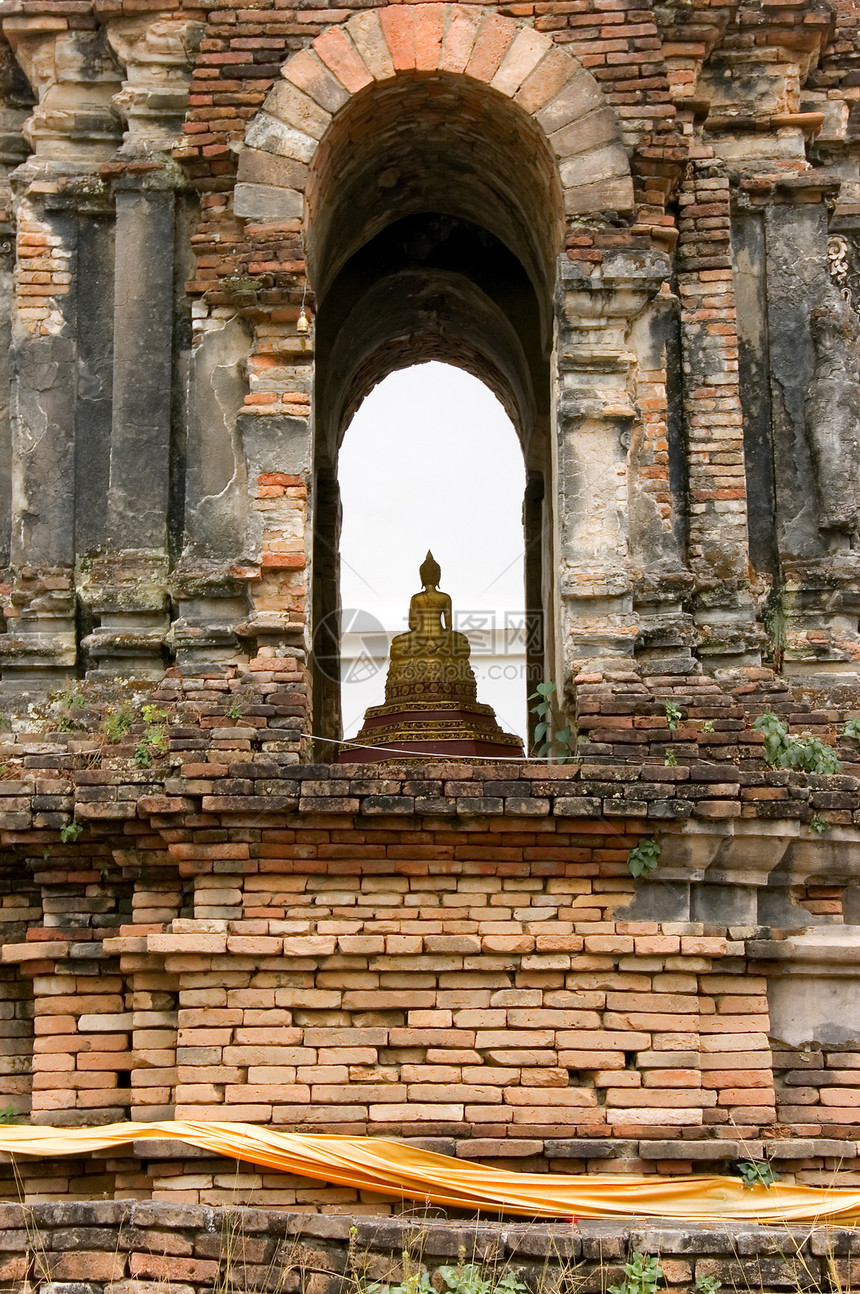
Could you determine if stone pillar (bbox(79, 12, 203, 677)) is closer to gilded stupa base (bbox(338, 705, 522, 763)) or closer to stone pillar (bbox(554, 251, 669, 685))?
gilded stupa base (bbox(338, 705, 522, 763))

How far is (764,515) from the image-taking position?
30.3 ft

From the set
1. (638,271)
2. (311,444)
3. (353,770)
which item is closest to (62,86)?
(311,444)

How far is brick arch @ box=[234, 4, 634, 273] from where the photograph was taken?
8812 millimetres

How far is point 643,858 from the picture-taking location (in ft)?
24.6

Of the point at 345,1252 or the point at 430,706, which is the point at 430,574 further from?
the point at 345,1252

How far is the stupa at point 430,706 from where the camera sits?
923 centimetres

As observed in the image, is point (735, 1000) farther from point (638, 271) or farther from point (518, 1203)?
point (638, 271)

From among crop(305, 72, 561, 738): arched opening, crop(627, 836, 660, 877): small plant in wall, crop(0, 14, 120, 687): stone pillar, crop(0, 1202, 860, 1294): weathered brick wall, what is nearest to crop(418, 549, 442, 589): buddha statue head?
crop(305, 72, 561, 738): arched opening

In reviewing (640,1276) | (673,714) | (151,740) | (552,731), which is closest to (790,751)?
(673,714)

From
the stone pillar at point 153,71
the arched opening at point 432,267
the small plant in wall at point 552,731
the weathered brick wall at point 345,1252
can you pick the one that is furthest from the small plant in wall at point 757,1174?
the stone pillar at point 153,71

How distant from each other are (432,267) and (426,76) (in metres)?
3.55

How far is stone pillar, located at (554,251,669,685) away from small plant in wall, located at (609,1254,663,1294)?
133 inches

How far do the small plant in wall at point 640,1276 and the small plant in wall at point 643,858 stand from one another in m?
2.12

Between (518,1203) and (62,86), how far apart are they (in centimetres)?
714
